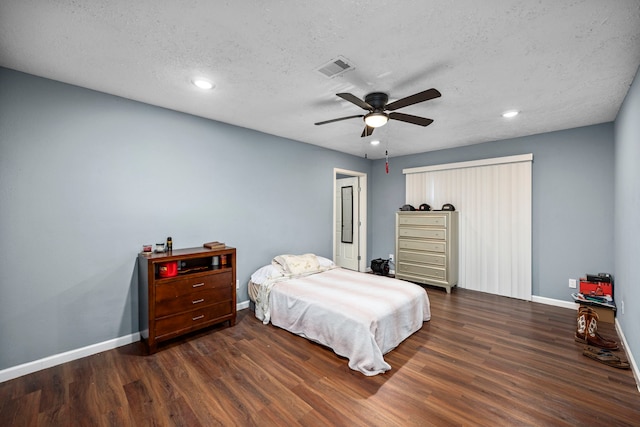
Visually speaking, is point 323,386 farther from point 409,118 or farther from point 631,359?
point 631,359

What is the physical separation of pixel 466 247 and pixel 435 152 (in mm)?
1832

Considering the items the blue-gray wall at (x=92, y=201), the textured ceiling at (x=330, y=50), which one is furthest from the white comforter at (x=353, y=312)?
the textured ceiling at (x=330, y=50)

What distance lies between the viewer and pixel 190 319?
9.17 feet

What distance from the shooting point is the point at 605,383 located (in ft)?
6.93

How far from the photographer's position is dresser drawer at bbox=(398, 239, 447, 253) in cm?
454

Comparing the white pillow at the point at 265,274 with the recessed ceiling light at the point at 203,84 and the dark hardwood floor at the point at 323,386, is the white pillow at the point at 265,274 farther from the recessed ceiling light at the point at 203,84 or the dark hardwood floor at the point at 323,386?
the recessed ceiling light at the point at 203,84

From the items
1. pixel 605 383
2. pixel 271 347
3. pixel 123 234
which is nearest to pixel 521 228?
pixel 605 383

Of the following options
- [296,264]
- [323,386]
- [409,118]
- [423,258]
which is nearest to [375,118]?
[409,118]

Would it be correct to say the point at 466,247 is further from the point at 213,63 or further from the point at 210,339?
the point at 213,63

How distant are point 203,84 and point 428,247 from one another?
412cm

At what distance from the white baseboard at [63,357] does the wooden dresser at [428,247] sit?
4.17m

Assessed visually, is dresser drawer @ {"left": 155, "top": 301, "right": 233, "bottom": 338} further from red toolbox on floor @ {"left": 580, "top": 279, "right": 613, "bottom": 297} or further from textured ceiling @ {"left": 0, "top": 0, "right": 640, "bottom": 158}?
red toolbox on floor @ {"left": 580, "top": 279, "right": 613, "bottom": 297}

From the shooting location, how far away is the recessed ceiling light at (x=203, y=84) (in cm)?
241

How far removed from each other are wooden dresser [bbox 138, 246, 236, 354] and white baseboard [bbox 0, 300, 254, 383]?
0.61ft
